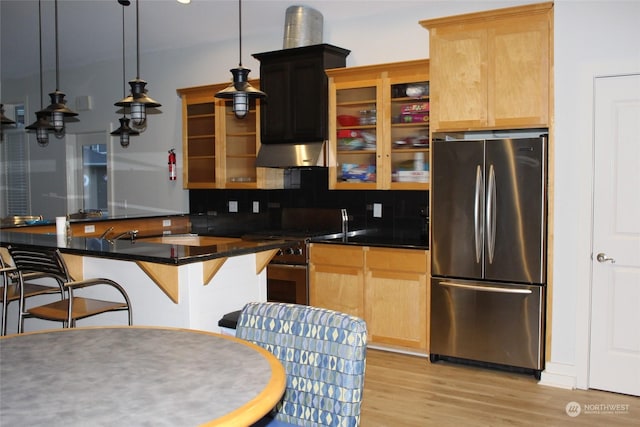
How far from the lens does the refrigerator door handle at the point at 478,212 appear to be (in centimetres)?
421

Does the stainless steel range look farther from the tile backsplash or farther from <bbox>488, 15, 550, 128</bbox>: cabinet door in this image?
<bbox>488, 15, 550, 128</bbox>: cabinet door

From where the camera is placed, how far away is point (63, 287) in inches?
132

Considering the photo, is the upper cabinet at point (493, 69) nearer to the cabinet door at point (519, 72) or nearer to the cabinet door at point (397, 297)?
the cabinet door at point (519, 72)

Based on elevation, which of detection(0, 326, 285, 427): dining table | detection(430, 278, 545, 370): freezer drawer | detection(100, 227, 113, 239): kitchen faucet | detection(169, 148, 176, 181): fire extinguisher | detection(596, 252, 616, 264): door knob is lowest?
detection(430, 278, 545, 370): freezer drawer

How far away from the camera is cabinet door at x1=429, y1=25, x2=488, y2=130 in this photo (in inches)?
167

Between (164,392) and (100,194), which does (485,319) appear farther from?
(100,194)

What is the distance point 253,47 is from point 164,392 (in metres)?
5.08

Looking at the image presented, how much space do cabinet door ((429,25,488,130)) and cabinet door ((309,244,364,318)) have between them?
127 cm

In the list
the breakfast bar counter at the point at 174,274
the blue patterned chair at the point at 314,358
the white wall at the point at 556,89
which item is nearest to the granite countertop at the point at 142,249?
the breakfast bar counter at the point at 174,274

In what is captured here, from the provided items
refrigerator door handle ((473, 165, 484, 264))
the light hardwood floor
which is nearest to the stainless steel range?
the light hardwood floor

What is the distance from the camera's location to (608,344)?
3904 mm

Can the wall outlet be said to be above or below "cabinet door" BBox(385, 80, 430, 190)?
below

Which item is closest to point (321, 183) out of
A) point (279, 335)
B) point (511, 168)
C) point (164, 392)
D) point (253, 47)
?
point (253, 47)

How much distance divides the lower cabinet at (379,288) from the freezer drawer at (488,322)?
16 centimetres
